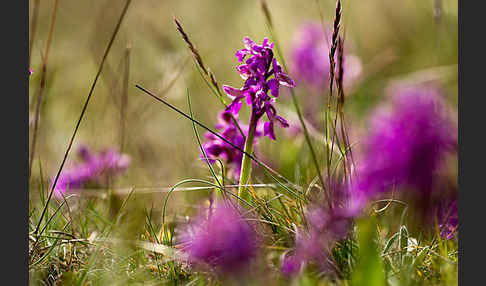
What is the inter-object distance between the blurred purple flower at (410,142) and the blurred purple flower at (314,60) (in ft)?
7.84

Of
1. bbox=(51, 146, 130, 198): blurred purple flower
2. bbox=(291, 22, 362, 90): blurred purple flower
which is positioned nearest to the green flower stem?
bbox=(51, 146, 130, 198): blurred purple flower

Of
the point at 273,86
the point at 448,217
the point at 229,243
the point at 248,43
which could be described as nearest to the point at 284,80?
the point at 273,86

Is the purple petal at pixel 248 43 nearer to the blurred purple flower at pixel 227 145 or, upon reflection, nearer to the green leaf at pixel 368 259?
the blurred purple flower at pixel 227 145

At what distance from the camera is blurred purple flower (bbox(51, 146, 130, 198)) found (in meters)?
2.57

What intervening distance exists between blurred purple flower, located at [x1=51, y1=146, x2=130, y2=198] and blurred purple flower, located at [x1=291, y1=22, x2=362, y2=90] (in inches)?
64.9

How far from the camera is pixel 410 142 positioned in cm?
127

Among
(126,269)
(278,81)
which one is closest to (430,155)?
(278,81)

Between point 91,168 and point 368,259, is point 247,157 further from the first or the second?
point 91,168

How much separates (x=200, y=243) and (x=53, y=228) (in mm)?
815

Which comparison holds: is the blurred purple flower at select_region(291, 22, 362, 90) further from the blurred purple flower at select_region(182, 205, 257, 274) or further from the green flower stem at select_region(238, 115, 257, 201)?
the blurred purple flower at select_region(182, 205, 257, 274)

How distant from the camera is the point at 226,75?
5.21 m

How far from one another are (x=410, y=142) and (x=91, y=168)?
188 cm

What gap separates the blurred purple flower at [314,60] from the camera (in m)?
3.79

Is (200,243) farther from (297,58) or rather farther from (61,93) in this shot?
(61,93)
